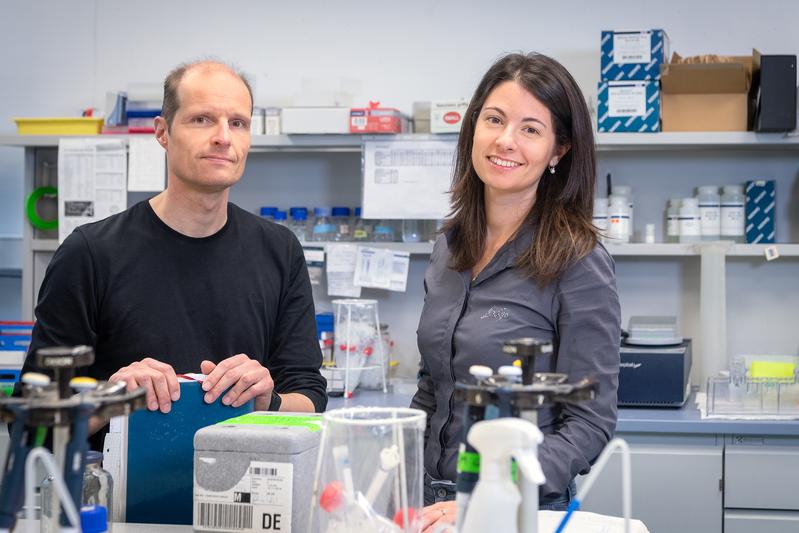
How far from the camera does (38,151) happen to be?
3.77 metres

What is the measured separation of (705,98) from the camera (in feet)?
10.4

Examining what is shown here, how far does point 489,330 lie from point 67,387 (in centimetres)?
82

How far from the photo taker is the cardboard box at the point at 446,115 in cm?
328

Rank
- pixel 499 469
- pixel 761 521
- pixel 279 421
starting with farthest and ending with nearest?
pixel 761 521 → pixel 279 421 → pixel 499 469

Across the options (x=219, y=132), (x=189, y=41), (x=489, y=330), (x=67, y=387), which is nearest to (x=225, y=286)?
(x=219, y=132)

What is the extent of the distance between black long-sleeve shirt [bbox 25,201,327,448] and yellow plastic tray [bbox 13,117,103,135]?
1790mm

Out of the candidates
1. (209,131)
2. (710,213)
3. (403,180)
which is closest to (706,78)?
(710,213)

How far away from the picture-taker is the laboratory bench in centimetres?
275

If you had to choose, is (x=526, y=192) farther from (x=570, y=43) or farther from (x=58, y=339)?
(x=570, y=43)

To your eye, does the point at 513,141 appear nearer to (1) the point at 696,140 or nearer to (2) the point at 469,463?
(2) the point at 469,463

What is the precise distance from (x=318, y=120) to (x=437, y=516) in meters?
2.19

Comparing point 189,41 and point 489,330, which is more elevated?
point 189,41

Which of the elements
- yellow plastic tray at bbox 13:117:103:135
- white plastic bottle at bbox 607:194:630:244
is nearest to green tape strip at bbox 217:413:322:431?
white plastic bottle at bbox 607:194:630:244

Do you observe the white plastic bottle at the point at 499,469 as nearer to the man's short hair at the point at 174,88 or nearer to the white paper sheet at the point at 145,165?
the man's short hair at the point at 174,88
